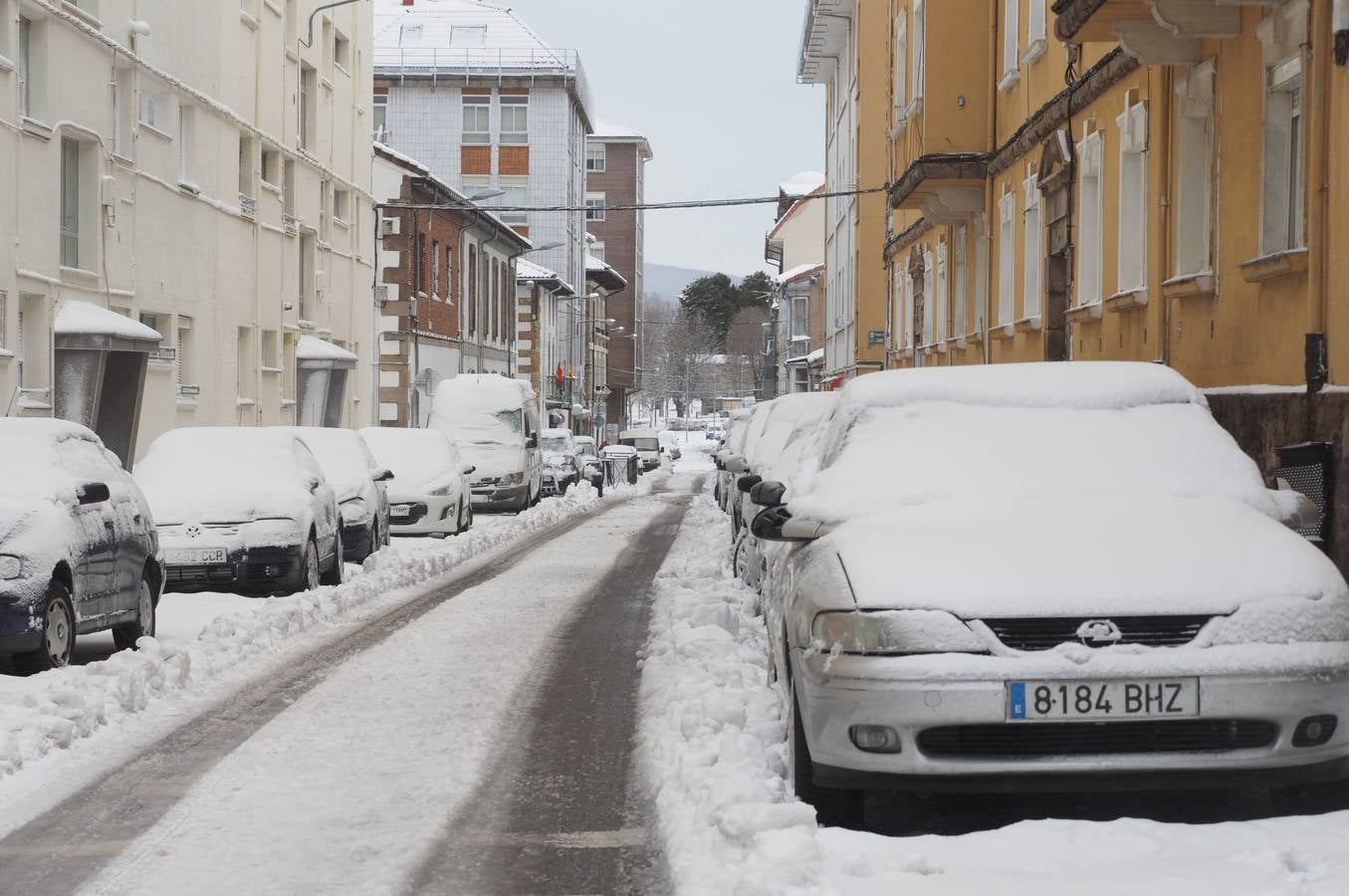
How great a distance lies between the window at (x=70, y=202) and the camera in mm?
24312

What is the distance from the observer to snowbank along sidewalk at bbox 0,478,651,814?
26.8 feet

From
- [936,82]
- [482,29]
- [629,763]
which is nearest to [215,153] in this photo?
[936,82]

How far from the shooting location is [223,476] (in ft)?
52.5

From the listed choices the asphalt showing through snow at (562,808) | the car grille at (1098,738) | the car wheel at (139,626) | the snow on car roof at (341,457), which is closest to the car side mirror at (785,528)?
the asphalt showing through snow at (562,808)

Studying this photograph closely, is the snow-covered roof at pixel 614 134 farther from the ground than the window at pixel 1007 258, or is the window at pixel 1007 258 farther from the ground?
the snow-covered roof at pixel 614 134

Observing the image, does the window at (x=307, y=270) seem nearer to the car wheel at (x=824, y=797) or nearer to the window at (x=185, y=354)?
the window at (x=185, y=354)

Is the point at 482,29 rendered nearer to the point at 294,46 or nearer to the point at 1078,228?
the point at 294,46

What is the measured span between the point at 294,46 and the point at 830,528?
103 feet

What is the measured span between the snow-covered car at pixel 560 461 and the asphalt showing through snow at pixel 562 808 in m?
33.2

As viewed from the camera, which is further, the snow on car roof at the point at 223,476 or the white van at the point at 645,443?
the white van at the point at 645,443

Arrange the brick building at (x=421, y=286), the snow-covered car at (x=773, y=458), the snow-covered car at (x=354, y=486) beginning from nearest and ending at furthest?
the snow-covered car at (x=773, y=458) < the snow-covered car at (x=354, y=486) < the brick building at (x=421, y=286)

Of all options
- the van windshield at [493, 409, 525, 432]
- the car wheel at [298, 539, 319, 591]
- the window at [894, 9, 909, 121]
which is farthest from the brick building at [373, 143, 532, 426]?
the car wheel at [298, 539, 319, 591]

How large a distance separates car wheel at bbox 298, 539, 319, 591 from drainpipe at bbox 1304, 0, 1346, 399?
830 centimetres

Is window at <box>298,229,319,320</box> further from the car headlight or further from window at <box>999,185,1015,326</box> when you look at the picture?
the car headlight
